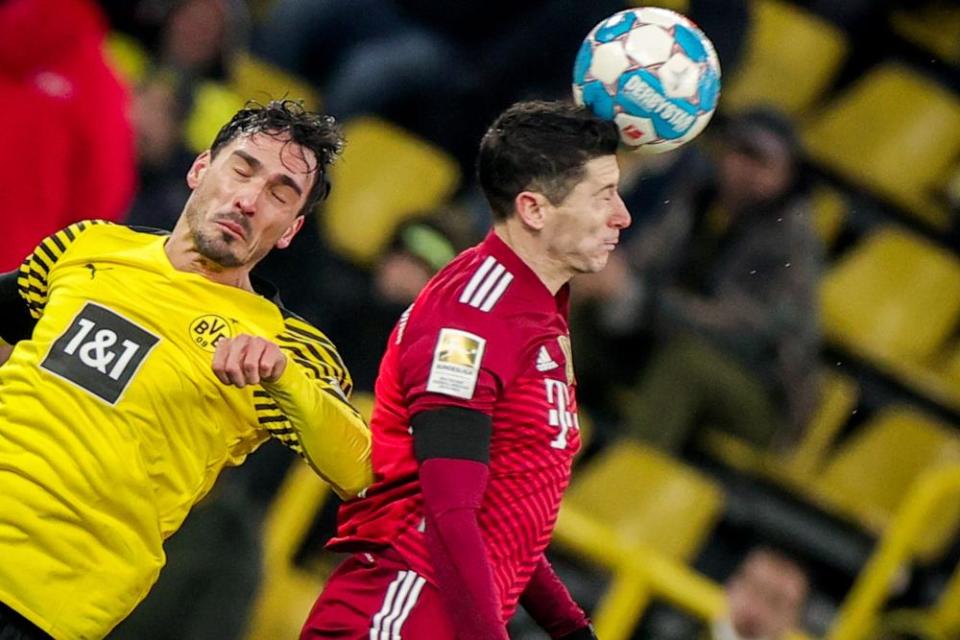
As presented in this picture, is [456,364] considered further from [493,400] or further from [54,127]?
[54,127]

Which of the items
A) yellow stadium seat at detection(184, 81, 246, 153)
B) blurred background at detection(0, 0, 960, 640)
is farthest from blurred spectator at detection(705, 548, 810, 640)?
yellow stadium seat at detection(184, 81, 246, 153)

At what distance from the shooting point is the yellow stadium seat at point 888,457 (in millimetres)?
8688

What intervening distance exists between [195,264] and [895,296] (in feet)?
16.8

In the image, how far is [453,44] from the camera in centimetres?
922

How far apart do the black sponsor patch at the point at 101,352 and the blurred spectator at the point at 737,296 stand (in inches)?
152

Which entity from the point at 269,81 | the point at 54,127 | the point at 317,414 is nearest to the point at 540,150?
the point at 317,414

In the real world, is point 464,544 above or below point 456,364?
below

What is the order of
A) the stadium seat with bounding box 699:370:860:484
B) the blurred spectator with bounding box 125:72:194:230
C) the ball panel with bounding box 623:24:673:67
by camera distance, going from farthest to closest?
1. the stadium seat with bounding box 699:370:860:484
2. the blurred spectator with bounding box 125:72:194:230
3. the ball panel with bounding box 623:24:673:67

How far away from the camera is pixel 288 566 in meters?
7.45

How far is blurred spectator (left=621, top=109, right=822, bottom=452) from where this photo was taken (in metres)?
8.17

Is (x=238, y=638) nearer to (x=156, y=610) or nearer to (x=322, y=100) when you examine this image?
(x=156, y=610)

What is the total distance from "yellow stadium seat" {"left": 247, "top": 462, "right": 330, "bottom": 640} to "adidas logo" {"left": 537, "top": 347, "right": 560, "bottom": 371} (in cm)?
290

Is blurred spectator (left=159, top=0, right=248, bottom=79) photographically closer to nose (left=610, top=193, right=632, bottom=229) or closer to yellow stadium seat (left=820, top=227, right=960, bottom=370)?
yellow stadium seat (left=820, top=227, right=960, bottom=370)

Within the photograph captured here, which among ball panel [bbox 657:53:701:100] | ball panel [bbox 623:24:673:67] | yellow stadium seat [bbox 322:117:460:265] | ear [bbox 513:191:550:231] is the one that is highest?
ball panel [bbox 623:24:673:67]
